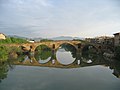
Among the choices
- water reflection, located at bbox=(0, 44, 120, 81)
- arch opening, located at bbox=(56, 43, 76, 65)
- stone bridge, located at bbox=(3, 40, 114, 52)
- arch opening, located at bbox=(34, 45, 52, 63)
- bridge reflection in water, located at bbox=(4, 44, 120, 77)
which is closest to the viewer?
water reflection, located at bbox=(0, 44, 120, 81)

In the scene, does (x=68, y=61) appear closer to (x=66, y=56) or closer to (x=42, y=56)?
(x=42, y=56)

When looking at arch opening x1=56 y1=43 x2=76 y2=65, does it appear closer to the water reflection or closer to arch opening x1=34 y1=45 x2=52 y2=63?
the water reflection

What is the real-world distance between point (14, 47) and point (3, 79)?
17.3 metres

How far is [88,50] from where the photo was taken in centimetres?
4494

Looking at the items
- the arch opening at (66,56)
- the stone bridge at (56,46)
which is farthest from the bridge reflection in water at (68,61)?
the stone bridge at (56,46)

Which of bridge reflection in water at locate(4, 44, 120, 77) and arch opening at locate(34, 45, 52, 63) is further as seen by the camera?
arch opening at locate(34, 45, 52, 63)

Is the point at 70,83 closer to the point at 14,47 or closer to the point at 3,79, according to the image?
the point at 3,79

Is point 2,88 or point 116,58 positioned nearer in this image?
point 2,88

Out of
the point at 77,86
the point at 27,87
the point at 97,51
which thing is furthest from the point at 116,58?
the point at 27,87

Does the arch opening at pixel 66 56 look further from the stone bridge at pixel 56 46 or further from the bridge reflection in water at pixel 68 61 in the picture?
the stone bridge at pixel 56 46

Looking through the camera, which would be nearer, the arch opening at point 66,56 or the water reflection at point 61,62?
the water reflection at point 61,62

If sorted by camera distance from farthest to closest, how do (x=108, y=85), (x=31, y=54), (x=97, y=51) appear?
(x=97, y=51) < (x=31, y=54) < (x=108, y=85)

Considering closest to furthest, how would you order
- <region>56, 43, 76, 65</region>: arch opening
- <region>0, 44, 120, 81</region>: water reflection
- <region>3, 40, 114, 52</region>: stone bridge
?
<region>0, 44, 120, 81</region>: water reflection < <region>56, 43, 76, 65</region>: arch opening < <region>3, 40, 114, 52</region>: stone bridge

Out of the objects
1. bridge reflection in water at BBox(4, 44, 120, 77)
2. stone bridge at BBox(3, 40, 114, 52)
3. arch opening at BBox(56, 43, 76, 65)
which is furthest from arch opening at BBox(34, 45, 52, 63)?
arch opening at BBox(56, 43, 76, 65)
